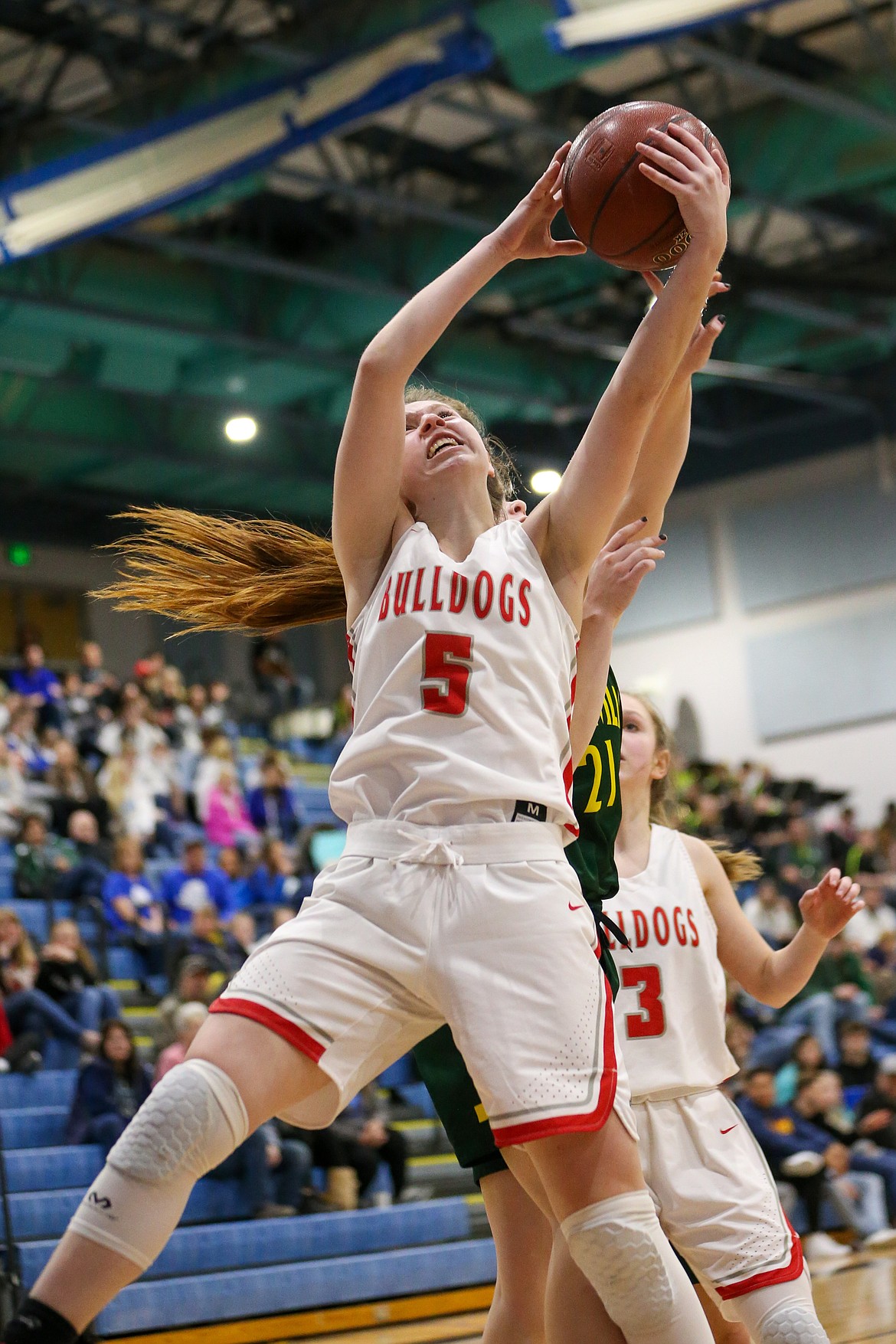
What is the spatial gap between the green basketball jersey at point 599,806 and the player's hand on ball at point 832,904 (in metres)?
0.47

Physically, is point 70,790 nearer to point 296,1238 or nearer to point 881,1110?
point 296,1238

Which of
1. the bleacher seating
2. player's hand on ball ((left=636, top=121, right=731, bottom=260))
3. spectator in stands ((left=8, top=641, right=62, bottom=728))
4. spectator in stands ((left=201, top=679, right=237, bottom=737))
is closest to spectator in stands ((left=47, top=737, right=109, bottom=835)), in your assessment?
spectator in stands ((left=8, top=641, right=62, bottom=728))

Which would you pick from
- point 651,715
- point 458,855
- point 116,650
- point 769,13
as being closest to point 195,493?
point 116,650

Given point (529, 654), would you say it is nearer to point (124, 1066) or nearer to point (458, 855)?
point (458, 855)

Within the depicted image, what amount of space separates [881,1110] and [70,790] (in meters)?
6.20

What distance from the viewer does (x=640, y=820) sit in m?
3.83

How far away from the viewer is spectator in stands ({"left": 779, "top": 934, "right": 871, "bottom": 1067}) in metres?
13.1

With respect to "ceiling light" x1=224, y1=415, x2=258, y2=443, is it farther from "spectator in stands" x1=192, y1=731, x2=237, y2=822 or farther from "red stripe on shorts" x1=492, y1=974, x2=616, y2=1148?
"red stripe on shorts" x1=492, y1=974, x2=616, y2=1148

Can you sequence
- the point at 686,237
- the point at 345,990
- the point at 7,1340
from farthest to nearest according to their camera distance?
the point at 686,237
the point at 345,990
the point at 7,1340

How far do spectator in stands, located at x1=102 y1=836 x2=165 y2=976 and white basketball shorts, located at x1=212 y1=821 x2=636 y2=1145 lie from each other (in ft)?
27.4

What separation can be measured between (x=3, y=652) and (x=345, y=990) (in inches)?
748

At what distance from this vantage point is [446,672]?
260 centimetres

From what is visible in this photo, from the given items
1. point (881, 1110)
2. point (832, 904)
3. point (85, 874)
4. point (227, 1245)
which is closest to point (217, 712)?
point (85, 874)

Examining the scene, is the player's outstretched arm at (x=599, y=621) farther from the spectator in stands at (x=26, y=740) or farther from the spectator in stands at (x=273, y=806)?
the spectator in stands at (x=273, y=806)
